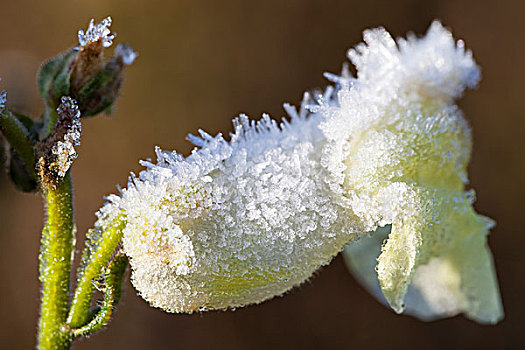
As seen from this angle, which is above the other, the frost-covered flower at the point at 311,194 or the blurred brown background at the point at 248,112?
the blurred brown background at the point at 248,112

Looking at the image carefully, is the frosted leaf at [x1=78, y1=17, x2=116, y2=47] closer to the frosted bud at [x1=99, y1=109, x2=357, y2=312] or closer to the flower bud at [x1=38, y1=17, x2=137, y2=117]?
the flower bud at [x1=38, y1=17, x2=137, y2=117]

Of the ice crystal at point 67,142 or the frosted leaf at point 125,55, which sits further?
the frosted leaf at point 125,55

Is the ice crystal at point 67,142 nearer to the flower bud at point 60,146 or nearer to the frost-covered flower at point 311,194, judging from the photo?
the flower bud at point 60,146

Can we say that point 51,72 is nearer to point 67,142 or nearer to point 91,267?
point 67,142

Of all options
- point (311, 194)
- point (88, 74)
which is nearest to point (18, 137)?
point (88, 74)

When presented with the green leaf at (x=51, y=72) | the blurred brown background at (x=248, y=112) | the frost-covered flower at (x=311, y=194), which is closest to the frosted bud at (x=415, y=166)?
the frost-covered flower at (x=311, y=194)

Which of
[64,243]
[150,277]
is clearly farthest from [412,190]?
[64,243]
